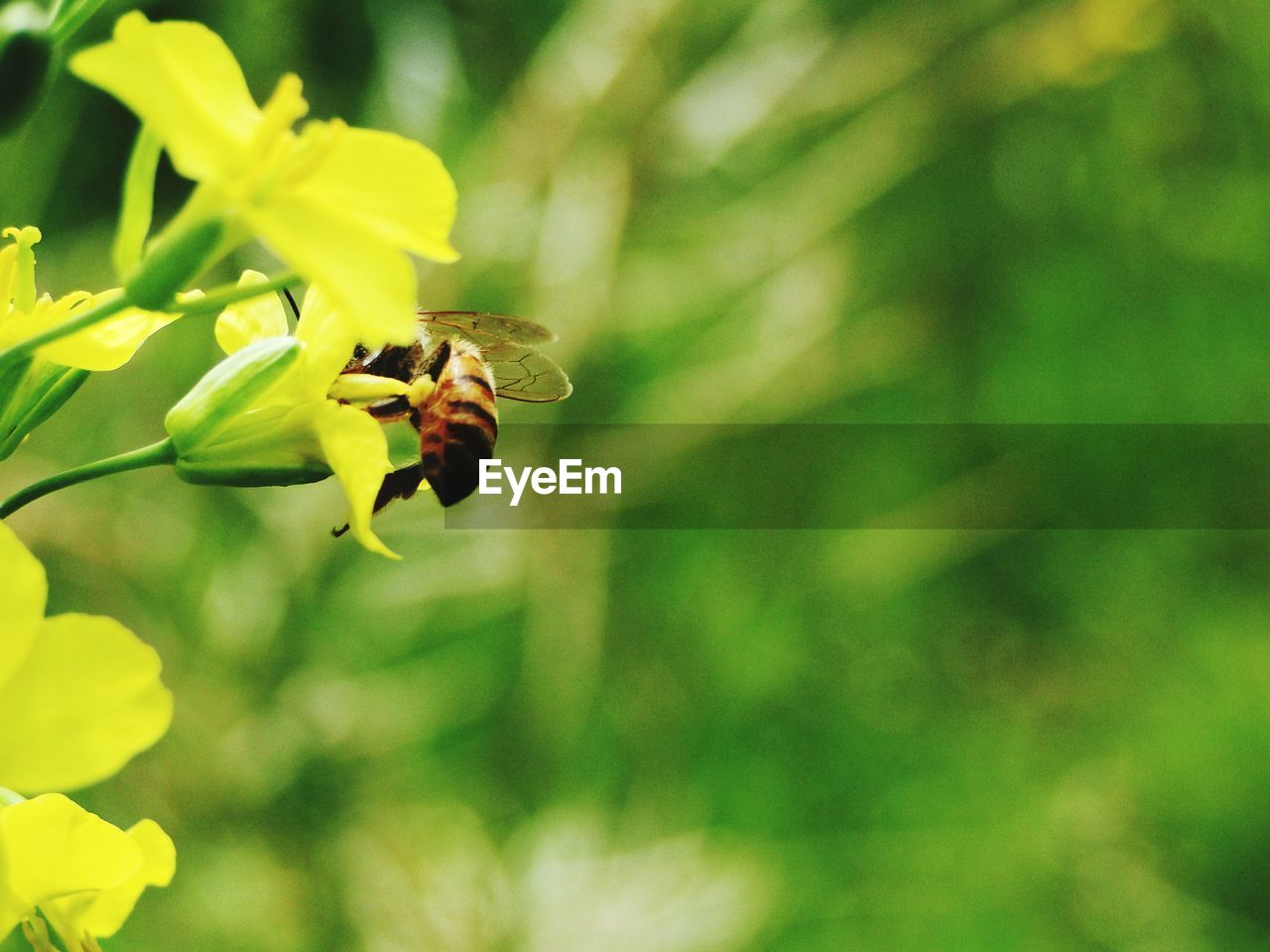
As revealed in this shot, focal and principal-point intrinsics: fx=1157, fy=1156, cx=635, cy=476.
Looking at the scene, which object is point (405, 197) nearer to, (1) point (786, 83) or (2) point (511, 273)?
(2) point (511, 273)

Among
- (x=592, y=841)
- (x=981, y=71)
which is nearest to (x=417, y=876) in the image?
(x=592, y=841)

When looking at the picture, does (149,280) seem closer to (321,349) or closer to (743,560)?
(321,349)

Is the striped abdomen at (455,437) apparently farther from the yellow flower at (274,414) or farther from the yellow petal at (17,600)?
the yellow petal at (17,600)

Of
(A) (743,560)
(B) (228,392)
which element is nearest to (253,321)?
(B) (228,392)

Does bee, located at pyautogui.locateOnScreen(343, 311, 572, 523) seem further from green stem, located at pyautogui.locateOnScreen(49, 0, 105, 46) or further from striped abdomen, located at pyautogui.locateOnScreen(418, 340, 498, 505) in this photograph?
green stem, located at pyautogui.locateOnScreen(49, 0, 105, 46)

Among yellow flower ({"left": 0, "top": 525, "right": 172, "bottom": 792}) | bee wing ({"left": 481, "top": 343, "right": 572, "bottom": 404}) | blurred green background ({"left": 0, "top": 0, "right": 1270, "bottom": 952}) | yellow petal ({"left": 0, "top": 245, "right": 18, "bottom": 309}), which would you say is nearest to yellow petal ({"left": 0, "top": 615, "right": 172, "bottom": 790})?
yellow flower ({"left": 0, "top": 525, "right": 172, "bottom": 792})

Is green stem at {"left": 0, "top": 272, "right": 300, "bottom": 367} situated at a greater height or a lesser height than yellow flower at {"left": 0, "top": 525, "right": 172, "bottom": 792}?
greater

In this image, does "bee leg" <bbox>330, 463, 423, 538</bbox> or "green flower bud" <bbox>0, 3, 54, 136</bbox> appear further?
"bee leg" <bbox>330, 463, 423, 538</bbox>
